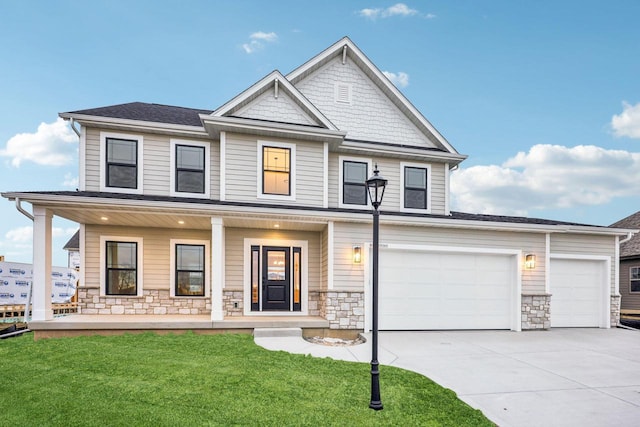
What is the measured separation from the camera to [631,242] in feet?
49.5

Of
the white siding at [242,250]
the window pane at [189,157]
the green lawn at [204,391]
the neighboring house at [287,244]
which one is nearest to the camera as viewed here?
the green lawn at [204,391]

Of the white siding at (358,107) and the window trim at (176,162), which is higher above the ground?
the white siding at (358,107)

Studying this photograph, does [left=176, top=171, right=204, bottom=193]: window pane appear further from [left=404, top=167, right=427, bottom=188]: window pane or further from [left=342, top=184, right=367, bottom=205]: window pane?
[left=404, top=167, right=427, bottom=188]: window pane

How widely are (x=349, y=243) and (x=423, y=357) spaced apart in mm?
3376

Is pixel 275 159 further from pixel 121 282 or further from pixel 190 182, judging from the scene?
pixel 121 282

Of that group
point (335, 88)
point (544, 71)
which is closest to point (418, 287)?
point (335, 88)

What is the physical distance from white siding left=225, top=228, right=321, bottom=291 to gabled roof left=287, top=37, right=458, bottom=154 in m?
4.93

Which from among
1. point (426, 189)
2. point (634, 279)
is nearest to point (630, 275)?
point (634, 279)

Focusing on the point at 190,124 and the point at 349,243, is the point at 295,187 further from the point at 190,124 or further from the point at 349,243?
the point at 190,124

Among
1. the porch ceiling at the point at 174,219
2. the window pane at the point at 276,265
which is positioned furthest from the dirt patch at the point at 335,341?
the porch ceiling at the point at 174,219

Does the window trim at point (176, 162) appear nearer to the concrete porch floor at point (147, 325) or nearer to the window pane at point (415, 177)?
the concrete porch floor at point (147, 325)

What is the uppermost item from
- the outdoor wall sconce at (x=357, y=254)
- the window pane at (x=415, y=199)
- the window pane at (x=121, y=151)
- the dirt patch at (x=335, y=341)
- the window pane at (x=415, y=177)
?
the window pane at (x=121, y=151)

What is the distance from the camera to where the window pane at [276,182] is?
10.0 m

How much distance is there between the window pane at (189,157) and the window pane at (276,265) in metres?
3.25
